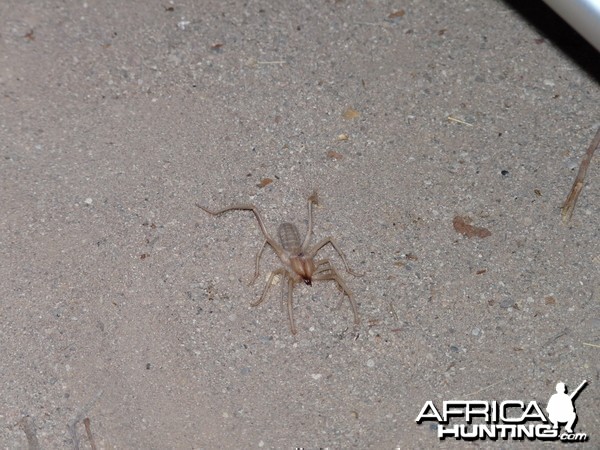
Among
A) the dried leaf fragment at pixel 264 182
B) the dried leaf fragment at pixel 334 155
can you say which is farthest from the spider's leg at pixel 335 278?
the dried leaf fragment at pixel 334 155

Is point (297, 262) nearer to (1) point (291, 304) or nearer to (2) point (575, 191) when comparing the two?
(1) point (291, 304)

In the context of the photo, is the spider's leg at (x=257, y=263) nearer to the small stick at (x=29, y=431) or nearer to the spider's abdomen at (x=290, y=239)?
the spider's abdomen at (x=290, y=239)

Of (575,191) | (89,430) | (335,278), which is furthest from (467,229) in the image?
(89,430)

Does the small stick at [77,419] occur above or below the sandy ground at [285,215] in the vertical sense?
below

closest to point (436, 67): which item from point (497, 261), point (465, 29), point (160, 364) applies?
point (465, 29)

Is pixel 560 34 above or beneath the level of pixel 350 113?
above

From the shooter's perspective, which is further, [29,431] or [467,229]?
[467,229]

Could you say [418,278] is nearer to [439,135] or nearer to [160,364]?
[439,135]
